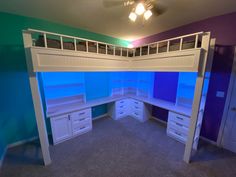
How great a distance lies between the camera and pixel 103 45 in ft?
7.65

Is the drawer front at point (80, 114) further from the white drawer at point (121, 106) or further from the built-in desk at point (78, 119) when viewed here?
the white drawer at point (121, 106)

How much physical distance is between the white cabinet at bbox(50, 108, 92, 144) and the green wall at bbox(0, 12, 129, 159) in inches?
25.8

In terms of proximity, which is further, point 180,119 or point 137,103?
point 137,103

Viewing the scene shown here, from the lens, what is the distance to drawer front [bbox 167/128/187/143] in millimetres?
2452

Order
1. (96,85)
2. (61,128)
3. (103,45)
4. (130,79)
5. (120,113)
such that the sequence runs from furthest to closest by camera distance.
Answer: (130,79)
(120,113)
(96,85)
(61,128)
(103,45)

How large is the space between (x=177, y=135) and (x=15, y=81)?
13.0 feet

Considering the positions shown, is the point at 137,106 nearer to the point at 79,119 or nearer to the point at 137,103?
the point at 137,103

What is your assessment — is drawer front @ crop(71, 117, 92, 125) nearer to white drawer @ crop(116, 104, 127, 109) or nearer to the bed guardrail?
white drawer @ crop(116, 104, 127, 109)

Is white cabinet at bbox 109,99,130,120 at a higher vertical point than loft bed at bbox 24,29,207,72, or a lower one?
lower

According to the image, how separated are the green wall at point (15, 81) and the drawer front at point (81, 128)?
3.19 feet

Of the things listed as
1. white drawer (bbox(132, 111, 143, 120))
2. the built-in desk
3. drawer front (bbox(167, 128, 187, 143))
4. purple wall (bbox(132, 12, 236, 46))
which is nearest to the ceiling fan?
purple wall (bbox(132, 12, 236, 46))

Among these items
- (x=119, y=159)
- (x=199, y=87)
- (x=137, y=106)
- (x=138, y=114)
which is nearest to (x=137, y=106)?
(x=137, y=106)

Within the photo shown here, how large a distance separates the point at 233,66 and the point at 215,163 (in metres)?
1.92

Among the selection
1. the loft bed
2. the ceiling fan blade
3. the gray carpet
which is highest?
the ceiling fan blade
